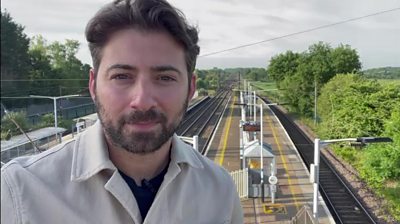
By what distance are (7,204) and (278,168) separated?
6030 millimetres

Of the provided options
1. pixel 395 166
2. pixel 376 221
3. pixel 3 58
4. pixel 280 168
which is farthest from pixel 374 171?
pixel 3 58

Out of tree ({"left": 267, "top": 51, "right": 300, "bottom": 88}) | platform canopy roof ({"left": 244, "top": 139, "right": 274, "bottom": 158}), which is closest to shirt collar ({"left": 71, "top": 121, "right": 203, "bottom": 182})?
platform canopy roof ({"left": 244, "top": 139, "right": 274, "bottom": 158})

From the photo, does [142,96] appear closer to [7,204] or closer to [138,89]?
[138,89]

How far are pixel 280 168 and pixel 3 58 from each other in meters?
6.11

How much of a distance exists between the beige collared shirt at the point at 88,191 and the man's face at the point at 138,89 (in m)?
0.04

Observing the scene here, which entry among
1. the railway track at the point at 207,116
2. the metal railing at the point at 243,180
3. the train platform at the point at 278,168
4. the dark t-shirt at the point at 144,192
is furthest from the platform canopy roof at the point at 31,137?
the railway track at the point at 207,116

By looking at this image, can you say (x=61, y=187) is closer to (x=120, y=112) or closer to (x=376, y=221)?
(x=120, y=112)

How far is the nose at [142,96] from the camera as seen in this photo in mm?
522

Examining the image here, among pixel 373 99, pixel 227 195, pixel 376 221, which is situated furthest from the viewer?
pixel 373 99

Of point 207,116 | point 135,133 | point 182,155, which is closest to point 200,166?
point 182,155

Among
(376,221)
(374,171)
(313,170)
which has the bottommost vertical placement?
(376,221)

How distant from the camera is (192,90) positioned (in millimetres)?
645

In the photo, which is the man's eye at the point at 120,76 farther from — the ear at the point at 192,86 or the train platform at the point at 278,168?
the train platform at the point at 278,168

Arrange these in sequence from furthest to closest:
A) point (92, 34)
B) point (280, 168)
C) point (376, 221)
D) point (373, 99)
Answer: point (373, 99), point (280, 168), point (376, 221), point (92, 34)
